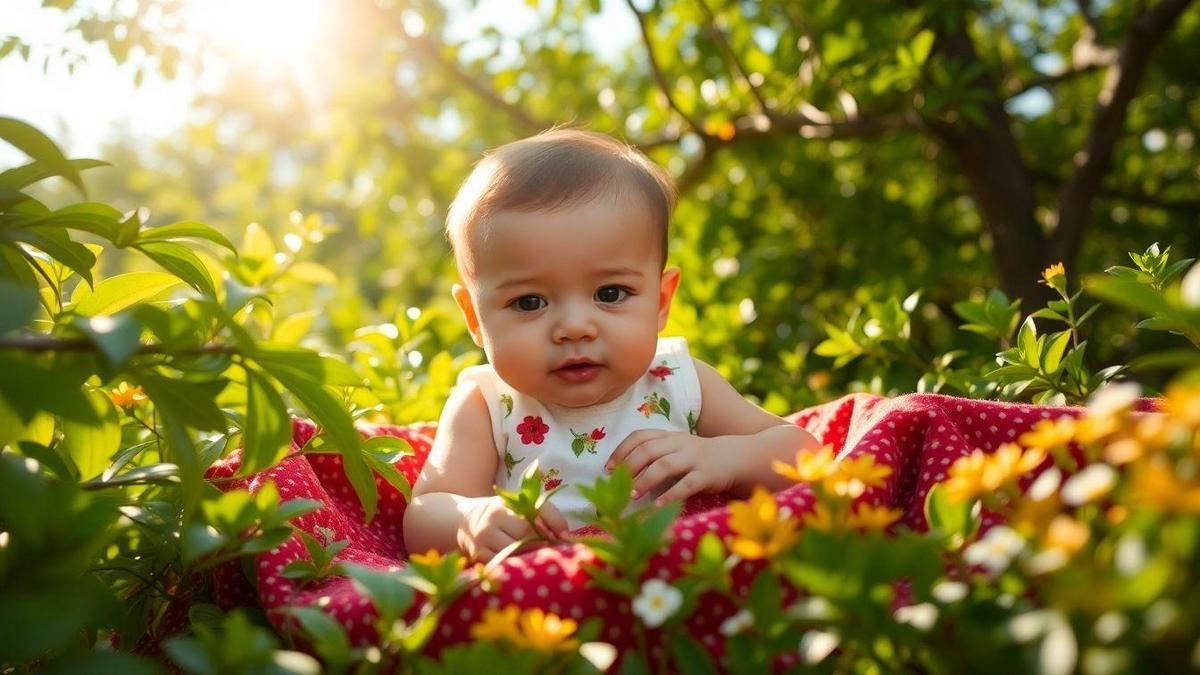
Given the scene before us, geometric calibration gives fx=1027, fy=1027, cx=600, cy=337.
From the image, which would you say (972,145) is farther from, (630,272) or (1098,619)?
(1098,619)

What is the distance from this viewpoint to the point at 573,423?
1.82m

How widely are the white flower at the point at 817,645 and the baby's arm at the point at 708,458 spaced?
27.8 inches

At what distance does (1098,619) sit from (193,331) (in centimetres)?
88

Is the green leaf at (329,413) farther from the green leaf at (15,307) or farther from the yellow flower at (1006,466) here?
the yellow flower at (1006,466)

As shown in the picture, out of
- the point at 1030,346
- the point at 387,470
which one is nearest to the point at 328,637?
the point at 387,470

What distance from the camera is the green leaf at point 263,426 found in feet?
3.76

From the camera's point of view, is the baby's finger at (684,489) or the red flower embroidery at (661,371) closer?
the baby's finger at (684,489)

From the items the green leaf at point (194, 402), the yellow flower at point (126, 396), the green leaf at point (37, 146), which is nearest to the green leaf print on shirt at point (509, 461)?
the yellow flower at point (126, 396)

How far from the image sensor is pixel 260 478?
5.05 ft

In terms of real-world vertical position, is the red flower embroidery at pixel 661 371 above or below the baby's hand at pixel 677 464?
above

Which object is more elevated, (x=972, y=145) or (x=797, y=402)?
(x=972, y=145)

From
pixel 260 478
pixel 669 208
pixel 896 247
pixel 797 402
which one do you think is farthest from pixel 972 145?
pixel 260 478

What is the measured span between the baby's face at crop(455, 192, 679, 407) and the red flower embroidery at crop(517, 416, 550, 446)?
0.06 m

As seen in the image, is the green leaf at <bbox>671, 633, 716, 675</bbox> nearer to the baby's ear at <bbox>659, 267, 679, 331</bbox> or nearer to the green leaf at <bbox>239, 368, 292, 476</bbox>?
the green leaf at <bbox>239, 368, 292, 476</bbox>
